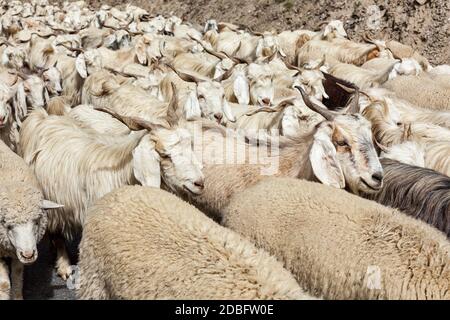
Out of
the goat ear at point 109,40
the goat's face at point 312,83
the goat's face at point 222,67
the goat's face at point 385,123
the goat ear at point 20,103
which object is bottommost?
the goat ear at point 109,40

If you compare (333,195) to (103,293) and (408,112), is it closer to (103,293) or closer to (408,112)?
(103,293)

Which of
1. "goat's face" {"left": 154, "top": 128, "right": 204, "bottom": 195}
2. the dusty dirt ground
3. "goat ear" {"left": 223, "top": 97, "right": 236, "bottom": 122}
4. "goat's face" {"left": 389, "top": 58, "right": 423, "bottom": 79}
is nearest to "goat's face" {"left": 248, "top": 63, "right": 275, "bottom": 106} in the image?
"goat ear" {"left": 223, "top": 97, "right": 236, "bottom": 122}

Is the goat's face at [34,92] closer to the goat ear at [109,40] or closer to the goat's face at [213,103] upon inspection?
the goat's face at [213,103]

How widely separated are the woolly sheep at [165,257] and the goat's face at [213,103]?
3223 millimetres

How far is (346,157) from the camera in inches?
188

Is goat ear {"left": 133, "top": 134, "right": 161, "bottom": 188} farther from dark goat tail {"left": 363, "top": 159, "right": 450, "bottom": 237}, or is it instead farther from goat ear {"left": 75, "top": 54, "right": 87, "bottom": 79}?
goat ear {"left": 75, "top": 54, "right": 87, "bottom": 79}

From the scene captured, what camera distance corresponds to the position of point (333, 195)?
13.7ft

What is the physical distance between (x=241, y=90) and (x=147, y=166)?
4002 millimetres

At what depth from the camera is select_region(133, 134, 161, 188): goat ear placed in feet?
15.5

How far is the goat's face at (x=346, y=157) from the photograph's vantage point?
4.70 metres

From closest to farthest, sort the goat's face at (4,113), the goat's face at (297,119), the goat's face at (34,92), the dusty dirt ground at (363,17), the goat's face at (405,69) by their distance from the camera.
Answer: the goat's face at (297,119) < the goat's face at (4,113) < the goat's face at (34,92) < the goat's face at (405,69) < the dusty dirt ground at (363,17)

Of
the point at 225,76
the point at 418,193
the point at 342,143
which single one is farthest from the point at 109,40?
the point at 418,193

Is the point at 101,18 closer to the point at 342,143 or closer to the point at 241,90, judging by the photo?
the point at 241,90

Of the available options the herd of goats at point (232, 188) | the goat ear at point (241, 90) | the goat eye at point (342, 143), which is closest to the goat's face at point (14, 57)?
the herd of goats at point (232, 188)
